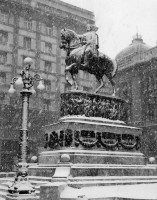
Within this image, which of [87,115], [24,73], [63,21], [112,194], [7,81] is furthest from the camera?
[63,21]

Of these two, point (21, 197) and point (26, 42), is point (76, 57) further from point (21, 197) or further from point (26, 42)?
point (26, 42)

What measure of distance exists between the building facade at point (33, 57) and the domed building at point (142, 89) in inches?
282

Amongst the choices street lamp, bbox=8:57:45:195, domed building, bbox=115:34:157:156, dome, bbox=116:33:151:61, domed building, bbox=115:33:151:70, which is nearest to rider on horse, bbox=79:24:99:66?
street lamp, bbox=8:57:45:195

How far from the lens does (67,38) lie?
63.6ft

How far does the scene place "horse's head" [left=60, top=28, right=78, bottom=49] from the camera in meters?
19.3

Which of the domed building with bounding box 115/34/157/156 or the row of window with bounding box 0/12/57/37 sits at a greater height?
the row of window with bounding box 0/12/57/37

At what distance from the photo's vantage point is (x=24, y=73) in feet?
45.7

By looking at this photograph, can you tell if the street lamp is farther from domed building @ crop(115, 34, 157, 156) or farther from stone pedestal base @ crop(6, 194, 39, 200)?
domed building @ crop(115, 34, 157, 156)

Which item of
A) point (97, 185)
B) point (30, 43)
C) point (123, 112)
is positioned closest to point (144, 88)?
point (30, 43)

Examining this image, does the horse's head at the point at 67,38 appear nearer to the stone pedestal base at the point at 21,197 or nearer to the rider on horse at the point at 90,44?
the rider on horse at the point at 90,44

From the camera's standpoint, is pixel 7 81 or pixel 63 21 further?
pixel 63 21

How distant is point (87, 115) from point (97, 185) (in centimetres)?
459

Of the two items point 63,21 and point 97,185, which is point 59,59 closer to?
point 63,21

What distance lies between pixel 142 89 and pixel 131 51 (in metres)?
7.95
